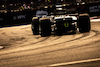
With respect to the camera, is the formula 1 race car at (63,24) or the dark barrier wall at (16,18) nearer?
the formula 1 race car at (63,24)

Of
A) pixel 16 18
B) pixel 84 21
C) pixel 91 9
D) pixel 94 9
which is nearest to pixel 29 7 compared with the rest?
pixel 16 18

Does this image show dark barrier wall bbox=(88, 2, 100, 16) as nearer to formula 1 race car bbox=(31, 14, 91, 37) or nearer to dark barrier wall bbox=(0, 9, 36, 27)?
dark barrier wall bbox=(0, 9, 36, 27)

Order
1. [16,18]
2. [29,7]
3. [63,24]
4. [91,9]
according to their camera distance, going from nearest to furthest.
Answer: [63,24] < [91,9] < [16,18] < [29,7]

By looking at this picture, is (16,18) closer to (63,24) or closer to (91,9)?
(91,9)

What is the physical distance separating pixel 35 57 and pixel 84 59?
56.6 inches

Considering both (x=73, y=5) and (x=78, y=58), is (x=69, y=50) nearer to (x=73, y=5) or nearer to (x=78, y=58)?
(x=78, y=58)

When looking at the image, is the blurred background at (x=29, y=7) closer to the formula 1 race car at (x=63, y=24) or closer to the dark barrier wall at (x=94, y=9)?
the dark barrier wall at (x=94, y=9)

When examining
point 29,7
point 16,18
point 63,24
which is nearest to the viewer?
point 63,24

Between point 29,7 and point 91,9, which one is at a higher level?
point 29,7

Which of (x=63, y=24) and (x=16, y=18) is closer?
(x=63, y=24)

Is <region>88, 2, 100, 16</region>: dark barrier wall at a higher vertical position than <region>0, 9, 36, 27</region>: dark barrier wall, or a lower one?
higher

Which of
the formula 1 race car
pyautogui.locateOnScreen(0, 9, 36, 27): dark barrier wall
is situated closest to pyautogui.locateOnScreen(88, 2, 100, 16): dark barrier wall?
pyautogui.locateOnScreen(0, 9, 36, 27): dark barrier wall

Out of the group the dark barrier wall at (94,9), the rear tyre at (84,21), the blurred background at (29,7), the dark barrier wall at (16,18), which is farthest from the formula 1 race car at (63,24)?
the dark barrier wall at (16,18)

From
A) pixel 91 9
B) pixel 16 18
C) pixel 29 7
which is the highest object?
pixel 29 7
